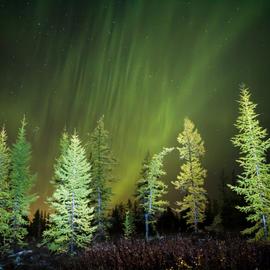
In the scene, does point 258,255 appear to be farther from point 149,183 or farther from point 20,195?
point 20,195

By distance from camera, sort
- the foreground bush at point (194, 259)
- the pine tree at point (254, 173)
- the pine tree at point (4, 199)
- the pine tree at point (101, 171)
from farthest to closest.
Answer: the pine tree at point (101, 171) → the pine tree at point (4, 199) → the pine tree at point (254, 173) → the foreground bush at point (194, 259)

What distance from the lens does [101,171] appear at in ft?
111

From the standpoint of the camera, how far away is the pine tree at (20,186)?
110 ft

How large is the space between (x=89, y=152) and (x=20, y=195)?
9500 millimetres

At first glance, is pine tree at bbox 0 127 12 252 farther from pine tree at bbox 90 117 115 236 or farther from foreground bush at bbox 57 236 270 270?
foreground bush at bbox 57 236 270 270

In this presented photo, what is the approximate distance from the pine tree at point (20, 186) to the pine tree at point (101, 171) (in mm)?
8235

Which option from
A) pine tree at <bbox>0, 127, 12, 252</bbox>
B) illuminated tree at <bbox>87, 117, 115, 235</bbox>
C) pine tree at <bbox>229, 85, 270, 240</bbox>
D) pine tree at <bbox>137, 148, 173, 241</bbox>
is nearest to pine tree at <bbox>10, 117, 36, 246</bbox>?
pine tree at <bbox>0, 127, 12, 252</bbox>

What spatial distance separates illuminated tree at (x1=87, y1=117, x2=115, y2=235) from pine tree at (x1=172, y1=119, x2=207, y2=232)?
314 inches

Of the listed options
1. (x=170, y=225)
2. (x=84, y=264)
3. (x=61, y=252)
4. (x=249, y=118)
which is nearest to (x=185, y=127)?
(x=249, y=118)

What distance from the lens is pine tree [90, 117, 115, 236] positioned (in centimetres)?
3278

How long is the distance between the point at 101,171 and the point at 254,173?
1767 centimetres

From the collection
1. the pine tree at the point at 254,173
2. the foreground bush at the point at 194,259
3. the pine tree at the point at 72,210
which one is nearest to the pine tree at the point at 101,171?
the pine tree at the point at 72,210

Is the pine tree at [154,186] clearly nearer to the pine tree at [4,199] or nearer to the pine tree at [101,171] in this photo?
the pine tree at [101,171]

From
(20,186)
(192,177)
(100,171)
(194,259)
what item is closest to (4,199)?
(20,186)
